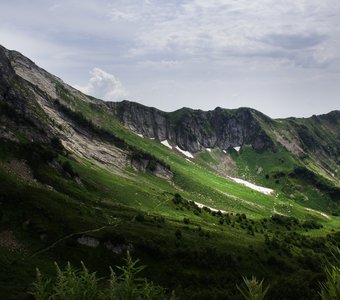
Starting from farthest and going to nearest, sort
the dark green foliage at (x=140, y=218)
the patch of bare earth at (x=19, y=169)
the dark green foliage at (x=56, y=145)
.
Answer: the dark green foliage at (x=56, y=145) → the dark green foliage at (x=140, y=218) → the patch of bare earth at (x=19, y=169)

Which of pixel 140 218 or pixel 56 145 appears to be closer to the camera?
pixel 140 218

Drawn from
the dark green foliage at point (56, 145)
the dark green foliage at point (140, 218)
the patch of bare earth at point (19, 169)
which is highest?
the dark green foliage at point (56, 145)

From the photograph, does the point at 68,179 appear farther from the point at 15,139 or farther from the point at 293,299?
the point at 293,299

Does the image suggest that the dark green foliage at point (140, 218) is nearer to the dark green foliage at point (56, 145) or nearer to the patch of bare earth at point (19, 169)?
the patch of bare earth at point (19, 169)

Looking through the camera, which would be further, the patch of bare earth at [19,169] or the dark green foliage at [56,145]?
the dark green foliage at [56,145]

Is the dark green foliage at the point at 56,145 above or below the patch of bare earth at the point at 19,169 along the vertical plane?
above

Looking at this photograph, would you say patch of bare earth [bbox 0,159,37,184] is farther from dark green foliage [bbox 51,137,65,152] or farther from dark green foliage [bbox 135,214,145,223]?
dark green foliage [bbox 51,137,65,152]

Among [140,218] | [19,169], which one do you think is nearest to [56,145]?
[19,169]

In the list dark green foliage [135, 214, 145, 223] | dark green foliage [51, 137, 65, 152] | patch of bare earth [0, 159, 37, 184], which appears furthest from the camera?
dark green foliage [51, 137, 65, 152]

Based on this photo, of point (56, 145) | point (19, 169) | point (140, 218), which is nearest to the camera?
point (19, 169)

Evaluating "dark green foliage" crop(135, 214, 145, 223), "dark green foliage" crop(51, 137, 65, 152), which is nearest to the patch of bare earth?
"dark green foliage" crop(135, 214, 145, 223)

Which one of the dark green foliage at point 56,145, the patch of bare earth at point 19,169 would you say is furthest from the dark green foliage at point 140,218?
the dark green foliage at point 56,145

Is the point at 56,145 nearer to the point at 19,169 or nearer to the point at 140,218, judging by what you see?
the point at 19,169

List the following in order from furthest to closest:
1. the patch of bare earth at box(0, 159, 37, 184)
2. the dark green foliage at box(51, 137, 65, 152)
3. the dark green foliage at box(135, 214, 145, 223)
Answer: the dark green foliage at box(51, 137, 65, 152) → the dark green foliage at box(135, 214, 145, 223) → the patch of bare earth at box(0, 159, 37, 184)
